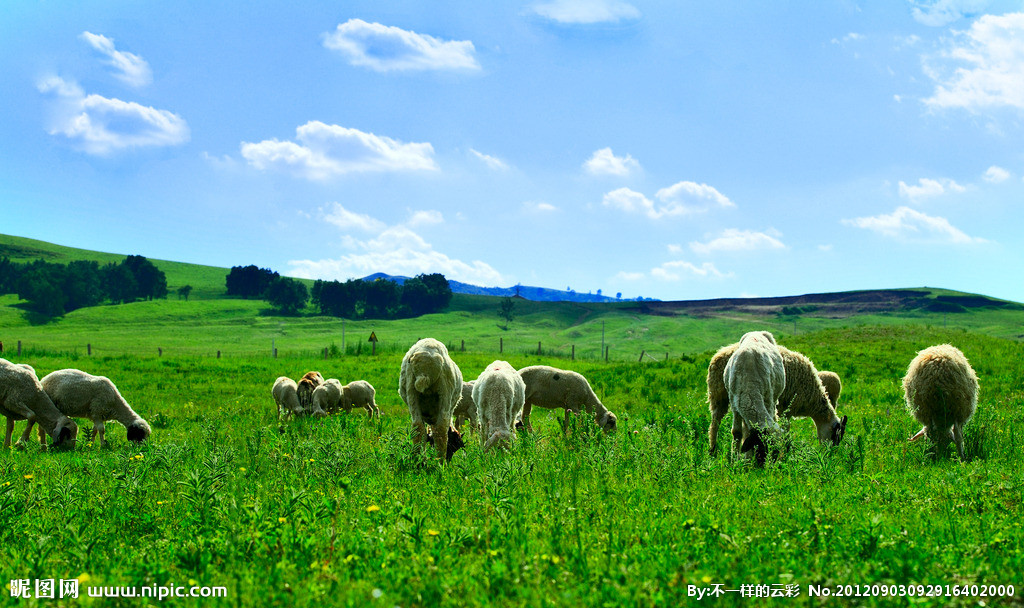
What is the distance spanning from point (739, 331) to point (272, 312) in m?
92.6

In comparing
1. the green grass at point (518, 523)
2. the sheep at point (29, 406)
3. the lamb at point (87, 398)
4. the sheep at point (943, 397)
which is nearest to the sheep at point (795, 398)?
the sheep at point (943, 397)

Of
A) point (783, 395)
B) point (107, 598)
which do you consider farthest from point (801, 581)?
point (783, 395)

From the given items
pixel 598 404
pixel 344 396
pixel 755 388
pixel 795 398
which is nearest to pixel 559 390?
pixel 598 404

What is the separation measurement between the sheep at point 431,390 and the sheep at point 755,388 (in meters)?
4.61

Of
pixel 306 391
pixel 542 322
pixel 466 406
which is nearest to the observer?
pixel 466 406

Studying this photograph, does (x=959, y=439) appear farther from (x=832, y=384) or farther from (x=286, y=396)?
(x=286, y=396)

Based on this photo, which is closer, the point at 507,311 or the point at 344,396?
the point at 344,396

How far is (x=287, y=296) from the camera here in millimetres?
123312

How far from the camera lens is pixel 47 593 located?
392 cm

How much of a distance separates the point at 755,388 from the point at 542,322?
11053 cm

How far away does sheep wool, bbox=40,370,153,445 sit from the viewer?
13.5 meters

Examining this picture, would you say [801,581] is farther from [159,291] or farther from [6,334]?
[159,291]

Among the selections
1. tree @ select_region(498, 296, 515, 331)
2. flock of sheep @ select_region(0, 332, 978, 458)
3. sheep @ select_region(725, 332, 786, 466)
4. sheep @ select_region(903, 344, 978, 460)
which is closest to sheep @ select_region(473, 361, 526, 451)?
flock of sheep @ select_region(0, 332, 978, 458)

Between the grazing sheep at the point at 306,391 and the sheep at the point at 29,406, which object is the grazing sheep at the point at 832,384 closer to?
the grazing sheep at the point at 306,391
